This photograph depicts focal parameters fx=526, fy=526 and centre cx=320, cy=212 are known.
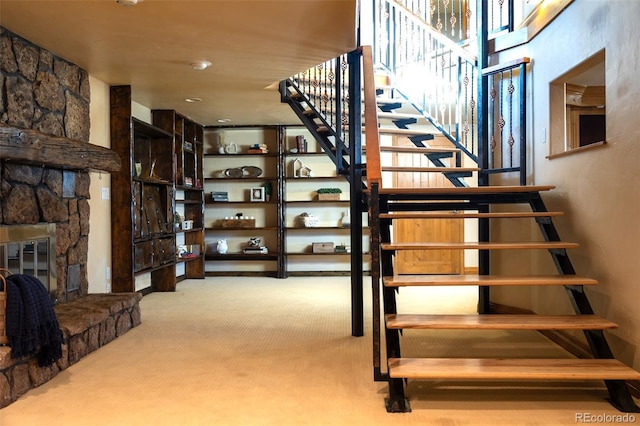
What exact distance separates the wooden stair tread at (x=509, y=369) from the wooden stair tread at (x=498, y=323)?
0.17 meters

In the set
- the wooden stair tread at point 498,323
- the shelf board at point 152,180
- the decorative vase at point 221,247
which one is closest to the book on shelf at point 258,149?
the decorative vase at point 221,247

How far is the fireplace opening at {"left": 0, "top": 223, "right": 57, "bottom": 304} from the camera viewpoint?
351 centimetres

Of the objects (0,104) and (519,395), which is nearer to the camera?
(519,395)

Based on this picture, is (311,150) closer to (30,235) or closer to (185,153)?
(185,153)

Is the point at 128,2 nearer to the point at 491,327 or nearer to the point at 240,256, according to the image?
the point at 491,327

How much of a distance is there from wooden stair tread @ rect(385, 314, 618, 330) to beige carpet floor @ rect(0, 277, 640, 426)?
368mm

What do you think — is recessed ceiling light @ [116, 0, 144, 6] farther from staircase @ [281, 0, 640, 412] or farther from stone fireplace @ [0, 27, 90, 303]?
staircase @ [281, 0, 640, 412]

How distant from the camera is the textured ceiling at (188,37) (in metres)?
3.13

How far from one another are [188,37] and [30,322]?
209 centimetres

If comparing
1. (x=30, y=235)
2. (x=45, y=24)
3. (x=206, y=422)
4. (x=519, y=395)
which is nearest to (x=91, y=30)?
(x=45, y=24)

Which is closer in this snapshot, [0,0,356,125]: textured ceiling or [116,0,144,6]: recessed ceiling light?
[116,0,144,6]: recessed ceiling light

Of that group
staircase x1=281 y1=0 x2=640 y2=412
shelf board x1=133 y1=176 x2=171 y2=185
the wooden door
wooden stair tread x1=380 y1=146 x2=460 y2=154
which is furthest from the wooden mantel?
the wooden door

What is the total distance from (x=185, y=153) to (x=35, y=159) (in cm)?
391

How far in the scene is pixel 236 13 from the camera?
322cm
